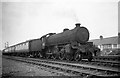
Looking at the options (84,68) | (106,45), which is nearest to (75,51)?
(84,68)

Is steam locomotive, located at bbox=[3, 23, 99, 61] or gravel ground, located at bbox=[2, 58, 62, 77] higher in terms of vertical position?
steam locomotive, located at bbox=[3, 23, 99, 61]

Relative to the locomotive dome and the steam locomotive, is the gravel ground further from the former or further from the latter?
the locomotive dome

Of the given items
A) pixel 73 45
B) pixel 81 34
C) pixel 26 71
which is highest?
pixel 81 34

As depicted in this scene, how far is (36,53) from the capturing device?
24500mm

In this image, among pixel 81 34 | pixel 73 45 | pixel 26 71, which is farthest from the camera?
pixel 81 34

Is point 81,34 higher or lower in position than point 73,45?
higher

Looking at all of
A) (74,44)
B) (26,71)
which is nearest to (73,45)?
(74,44)

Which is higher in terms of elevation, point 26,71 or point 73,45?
point 73,45

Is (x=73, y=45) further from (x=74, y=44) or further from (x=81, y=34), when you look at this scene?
(x=81, y=34)

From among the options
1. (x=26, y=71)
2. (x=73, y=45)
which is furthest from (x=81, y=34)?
(x=26, y=71)

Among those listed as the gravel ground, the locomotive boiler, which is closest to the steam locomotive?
the locomotive boiler

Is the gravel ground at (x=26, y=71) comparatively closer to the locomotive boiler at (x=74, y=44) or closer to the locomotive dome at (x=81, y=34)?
the locomotive boiler at (x=74, y=44)

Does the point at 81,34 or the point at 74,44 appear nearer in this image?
the point at 74,44

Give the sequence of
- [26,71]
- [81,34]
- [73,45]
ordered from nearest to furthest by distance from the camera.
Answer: [26,71] → [73,45] → [81,34]
